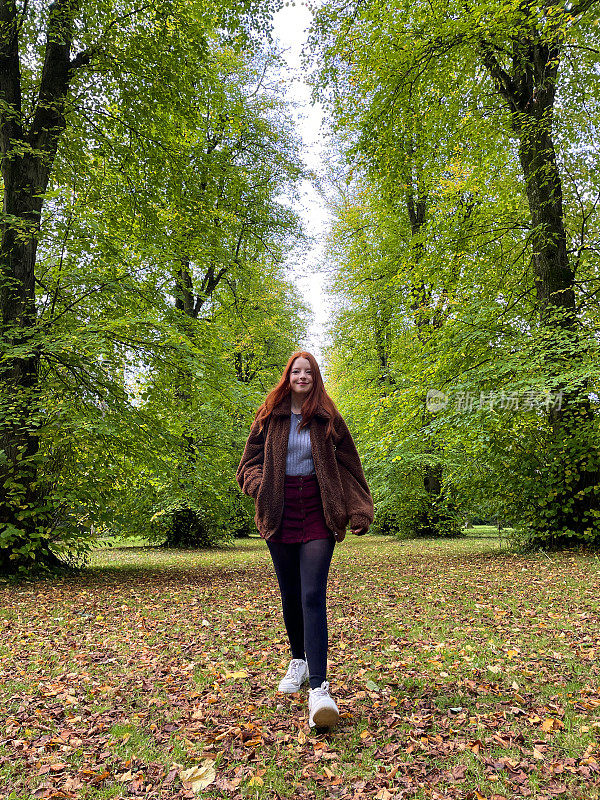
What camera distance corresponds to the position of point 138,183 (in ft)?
33.4

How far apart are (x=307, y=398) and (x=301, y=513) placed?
2.47 ft

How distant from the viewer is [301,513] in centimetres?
338

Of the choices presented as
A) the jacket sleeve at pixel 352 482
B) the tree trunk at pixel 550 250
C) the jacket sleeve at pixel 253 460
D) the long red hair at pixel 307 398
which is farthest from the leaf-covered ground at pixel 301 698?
the tree trunk at pixel 550 250

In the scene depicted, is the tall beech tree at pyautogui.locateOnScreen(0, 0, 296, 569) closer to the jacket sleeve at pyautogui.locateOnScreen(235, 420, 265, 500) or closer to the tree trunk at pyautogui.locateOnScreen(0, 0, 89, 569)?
the tree trunk at pyautogui.locateOnScreen(0, 0, 89, 569)

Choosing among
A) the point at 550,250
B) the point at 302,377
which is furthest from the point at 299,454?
the point at 550,250

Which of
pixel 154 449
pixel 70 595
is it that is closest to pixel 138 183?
pixel 154 449

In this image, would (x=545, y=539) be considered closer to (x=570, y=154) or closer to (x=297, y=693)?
(x=297, y=693)

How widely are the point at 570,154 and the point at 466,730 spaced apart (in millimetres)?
13259

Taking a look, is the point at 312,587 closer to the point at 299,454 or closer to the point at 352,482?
the point at 352,482

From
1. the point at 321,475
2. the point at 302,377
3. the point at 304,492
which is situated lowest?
the point at 304,492

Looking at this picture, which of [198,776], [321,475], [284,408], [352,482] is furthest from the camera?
[284,408]

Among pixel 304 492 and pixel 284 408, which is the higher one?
pixel 284 408

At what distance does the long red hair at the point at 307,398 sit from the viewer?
3.47 m

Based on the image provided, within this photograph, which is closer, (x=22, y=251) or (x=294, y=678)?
(x=294, y=678)
